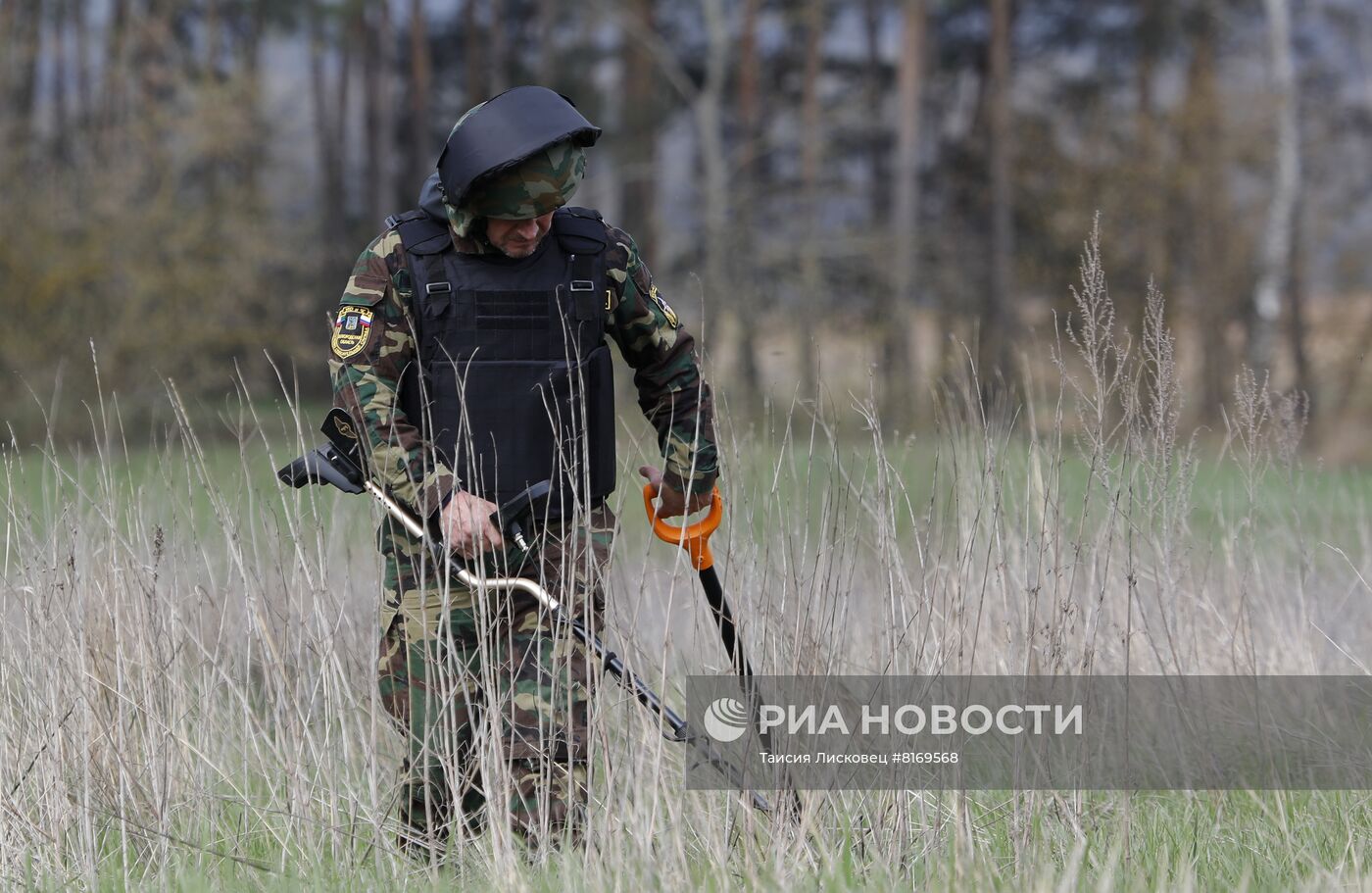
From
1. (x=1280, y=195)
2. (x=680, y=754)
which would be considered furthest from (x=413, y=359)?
(x=1280, y=195)

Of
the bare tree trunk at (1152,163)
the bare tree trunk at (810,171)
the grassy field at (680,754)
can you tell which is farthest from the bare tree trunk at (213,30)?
the grassy field at (680,754)

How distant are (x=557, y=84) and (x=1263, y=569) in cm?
1485

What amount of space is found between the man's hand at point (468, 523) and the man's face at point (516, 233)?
539 millimetres

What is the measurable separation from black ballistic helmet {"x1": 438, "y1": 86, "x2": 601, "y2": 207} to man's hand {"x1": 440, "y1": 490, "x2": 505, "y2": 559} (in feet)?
2.00

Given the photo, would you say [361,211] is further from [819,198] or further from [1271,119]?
[1271,119]

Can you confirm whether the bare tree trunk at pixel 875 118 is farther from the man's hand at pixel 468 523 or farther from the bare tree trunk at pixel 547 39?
the man's hand at pixel 468 523

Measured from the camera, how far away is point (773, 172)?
22828mm

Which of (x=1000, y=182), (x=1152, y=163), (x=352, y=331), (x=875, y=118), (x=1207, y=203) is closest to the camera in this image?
(x=352, y=331)

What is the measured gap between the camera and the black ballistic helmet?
2807mm

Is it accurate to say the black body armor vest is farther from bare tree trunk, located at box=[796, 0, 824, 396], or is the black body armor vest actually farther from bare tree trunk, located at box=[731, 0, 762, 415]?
bare tree trunk, located at box=[796, 0, 824, 396]

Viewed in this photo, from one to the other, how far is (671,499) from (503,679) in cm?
55

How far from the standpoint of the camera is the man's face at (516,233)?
9.68ft

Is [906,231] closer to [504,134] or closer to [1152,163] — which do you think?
[1152,163]

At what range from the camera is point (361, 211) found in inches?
961
